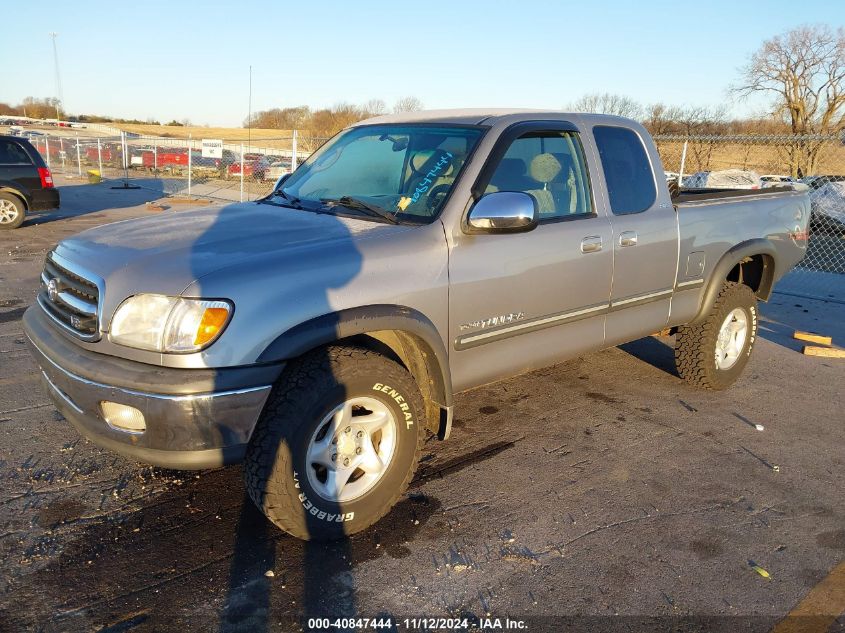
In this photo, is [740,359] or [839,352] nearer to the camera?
[740,359]

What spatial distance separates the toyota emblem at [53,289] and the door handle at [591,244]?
2.82 meters

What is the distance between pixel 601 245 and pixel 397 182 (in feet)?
4.29

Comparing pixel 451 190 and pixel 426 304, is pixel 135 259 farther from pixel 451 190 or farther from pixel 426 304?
pixel 451 190

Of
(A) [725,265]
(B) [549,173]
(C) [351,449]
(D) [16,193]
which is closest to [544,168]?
(B) [549,173]

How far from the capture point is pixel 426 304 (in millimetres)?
3291

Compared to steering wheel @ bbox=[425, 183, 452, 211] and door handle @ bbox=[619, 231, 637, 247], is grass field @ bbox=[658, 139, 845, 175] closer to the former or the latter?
door handle @ bbox=[619, 231, 637, 247]

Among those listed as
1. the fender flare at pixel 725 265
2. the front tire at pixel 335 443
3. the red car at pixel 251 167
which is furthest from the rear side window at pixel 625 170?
the red car at pixel 251 167

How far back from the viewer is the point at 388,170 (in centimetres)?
400

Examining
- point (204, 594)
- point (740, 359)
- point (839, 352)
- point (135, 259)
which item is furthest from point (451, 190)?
point (839, 352)

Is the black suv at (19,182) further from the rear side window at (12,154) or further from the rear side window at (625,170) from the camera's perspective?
the rear side window at (625,170)

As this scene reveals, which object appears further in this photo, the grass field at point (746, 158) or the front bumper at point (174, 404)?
the grass field at point (746, 158)

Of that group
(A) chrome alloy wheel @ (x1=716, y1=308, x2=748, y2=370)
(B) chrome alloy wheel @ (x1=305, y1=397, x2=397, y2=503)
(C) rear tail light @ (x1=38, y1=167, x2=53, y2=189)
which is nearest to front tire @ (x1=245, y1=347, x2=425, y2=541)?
(B) chrome alloy wheel @ (x1=305, y1=397, x2=397, y2=503)

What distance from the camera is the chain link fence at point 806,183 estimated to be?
10195 millimetres

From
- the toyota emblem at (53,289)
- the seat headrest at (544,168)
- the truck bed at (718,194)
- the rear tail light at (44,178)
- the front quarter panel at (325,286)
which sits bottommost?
the rear tail light at (44,178)
